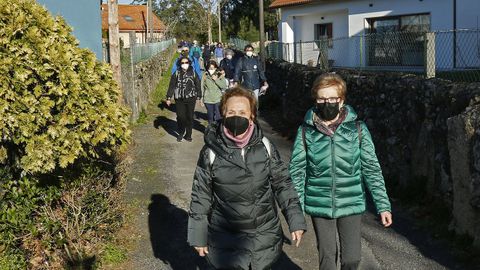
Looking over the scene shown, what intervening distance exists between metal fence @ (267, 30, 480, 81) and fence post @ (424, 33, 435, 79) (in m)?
1.83

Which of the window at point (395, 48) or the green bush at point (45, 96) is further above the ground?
the window at point (395, 48)

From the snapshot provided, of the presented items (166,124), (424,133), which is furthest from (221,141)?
(166,124)

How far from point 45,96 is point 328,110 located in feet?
6.67

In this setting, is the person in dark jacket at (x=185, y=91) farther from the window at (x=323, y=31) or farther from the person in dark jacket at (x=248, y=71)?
the window at (x=323, y=31)

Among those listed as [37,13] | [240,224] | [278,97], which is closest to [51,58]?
[37,13]

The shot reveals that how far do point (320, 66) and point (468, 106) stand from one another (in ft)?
23.3

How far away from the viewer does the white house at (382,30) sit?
13.3 metres

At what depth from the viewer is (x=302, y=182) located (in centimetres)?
405

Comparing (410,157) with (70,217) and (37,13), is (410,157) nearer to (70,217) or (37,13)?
(70,217)

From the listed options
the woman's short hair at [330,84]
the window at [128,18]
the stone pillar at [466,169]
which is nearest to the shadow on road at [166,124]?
the stone pillar at [466,169]

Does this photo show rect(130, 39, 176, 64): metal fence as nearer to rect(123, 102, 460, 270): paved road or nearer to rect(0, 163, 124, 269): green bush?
rect(123, 102, 460, 270): paved road

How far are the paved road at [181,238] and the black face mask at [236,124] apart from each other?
2010 mm

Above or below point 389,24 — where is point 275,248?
below

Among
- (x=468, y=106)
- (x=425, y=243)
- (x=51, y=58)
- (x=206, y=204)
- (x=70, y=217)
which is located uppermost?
(x=51, y=58)
